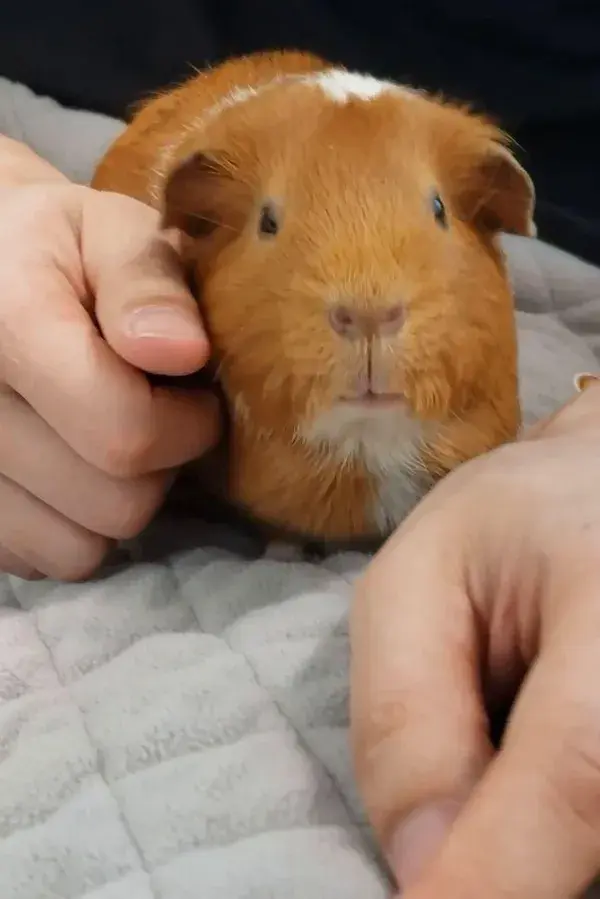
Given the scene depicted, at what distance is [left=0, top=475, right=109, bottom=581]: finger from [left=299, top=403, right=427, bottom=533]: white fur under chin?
8.3 inches

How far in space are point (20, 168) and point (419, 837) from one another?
853mm

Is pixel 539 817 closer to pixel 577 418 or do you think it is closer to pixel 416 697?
pixel 416 697

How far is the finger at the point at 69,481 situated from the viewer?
2.75ft

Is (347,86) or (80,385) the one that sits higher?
(347,86)

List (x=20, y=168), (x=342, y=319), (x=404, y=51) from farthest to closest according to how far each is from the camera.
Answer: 1. (x=404, y=51)
2. (x=20, y=168)
3. (x=342, y=319)

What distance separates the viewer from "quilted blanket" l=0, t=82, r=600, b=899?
556mm

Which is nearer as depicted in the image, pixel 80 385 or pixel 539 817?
pixel 539 817

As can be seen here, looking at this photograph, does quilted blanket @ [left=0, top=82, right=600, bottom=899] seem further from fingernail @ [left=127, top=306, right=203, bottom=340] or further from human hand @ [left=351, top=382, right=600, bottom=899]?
fingernail @ [left=127, top=306, right=203, bottom=340]

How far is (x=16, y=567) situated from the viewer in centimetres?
87

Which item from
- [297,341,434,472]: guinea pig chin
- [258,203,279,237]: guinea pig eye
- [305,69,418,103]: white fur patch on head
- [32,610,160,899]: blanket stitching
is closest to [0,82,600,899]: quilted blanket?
[32,610,160,899]: blanket stitching

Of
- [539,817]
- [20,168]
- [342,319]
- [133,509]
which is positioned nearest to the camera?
[539,817]

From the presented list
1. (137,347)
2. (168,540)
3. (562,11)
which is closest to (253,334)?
(137,347)

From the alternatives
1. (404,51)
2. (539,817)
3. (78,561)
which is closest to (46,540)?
(78,561)

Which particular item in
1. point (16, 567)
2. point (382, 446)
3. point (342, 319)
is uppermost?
point (342, 319)
